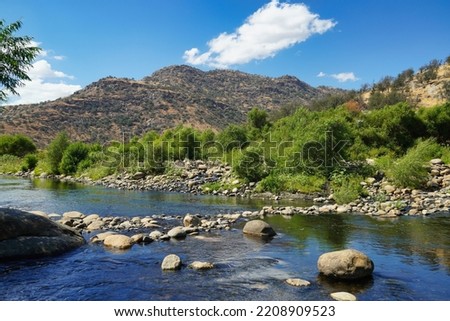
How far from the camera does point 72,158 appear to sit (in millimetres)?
58000

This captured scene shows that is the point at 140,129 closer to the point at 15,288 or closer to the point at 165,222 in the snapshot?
the point at 165,222

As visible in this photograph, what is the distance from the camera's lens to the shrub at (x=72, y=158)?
57.4m

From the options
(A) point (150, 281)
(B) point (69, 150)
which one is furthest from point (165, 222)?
(B) point (69, 150)

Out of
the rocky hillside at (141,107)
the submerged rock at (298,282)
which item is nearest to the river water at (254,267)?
the submerged rock at (298,282)

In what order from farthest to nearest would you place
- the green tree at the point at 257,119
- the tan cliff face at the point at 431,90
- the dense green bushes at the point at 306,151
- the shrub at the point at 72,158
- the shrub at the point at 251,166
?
the tan cliff face at the point at 431,90, the green tree at the point at 257,119, the shrub at the point at 72,158, the shrub at the point at 251,166, the dense green bushes at the point at 306,151

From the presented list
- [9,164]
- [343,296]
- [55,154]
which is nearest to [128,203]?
[343,296]

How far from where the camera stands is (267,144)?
140ft

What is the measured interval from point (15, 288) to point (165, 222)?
10057mm

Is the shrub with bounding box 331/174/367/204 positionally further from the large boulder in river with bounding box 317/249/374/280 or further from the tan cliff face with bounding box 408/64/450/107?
the tan cliff face with bounding box 408/64/450/107

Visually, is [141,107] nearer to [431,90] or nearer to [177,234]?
[431,90]

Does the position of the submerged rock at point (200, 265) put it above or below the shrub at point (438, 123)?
below

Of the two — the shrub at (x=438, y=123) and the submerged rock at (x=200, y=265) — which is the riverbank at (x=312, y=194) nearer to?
the submerged rock at (x=200, y=265)

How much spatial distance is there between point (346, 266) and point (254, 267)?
2.72 meters

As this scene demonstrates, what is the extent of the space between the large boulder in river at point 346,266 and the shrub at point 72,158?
5210cm
